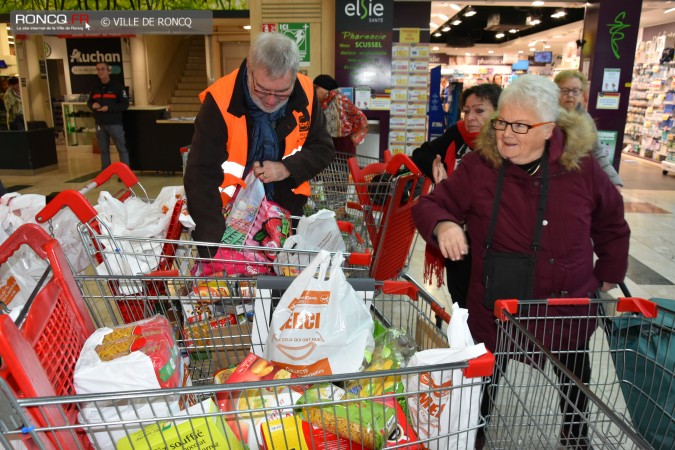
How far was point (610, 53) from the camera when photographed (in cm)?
830

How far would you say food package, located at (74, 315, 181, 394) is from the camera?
1348 mm

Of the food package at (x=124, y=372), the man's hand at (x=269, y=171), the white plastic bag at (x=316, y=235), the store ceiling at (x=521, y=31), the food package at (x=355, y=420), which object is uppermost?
the store ceiling at (x=521, y=31)

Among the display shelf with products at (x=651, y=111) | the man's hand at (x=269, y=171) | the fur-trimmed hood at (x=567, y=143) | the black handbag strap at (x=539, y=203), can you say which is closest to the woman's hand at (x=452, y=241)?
the black handbag strap at (x=539, y=203)

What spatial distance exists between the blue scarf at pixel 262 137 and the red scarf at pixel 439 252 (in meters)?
0.91

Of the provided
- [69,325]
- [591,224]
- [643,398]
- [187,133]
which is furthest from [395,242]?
[187,133]

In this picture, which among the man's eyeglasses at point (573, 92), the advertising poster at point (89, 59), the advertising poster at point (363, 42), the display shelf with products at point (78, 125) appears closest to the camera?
the man's eyeglasses at point (573, 92)

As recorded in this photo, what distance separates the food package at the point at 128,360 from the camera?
53.1 inches

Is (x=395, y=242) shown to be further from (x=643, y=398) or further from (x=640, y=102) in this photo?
(x=640, y=102)

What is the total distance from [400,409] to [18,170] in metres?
9.88

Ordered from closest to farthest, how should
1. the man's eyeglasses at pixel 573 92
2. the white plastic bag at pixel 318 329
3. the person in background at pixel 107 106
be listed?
the white plastic bag at pixel 318 329 < the man's eyeglasses at pixel 573 92 < the person in background at pixel 107 106

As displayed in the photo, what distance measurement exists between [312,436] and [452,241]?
802 millimetres

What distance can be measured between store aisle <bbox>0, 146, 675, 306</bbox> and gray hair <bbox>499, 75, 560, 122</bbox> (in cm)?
232

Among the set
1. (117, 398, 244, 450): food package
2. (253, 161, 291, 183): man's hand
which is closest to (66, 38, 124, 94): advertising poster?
(253, 161, 291, 183): man's hand

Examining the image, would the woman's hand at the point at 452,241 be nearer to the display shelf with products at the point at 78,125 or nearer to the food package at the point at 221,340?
the food package at the point at 221,340
